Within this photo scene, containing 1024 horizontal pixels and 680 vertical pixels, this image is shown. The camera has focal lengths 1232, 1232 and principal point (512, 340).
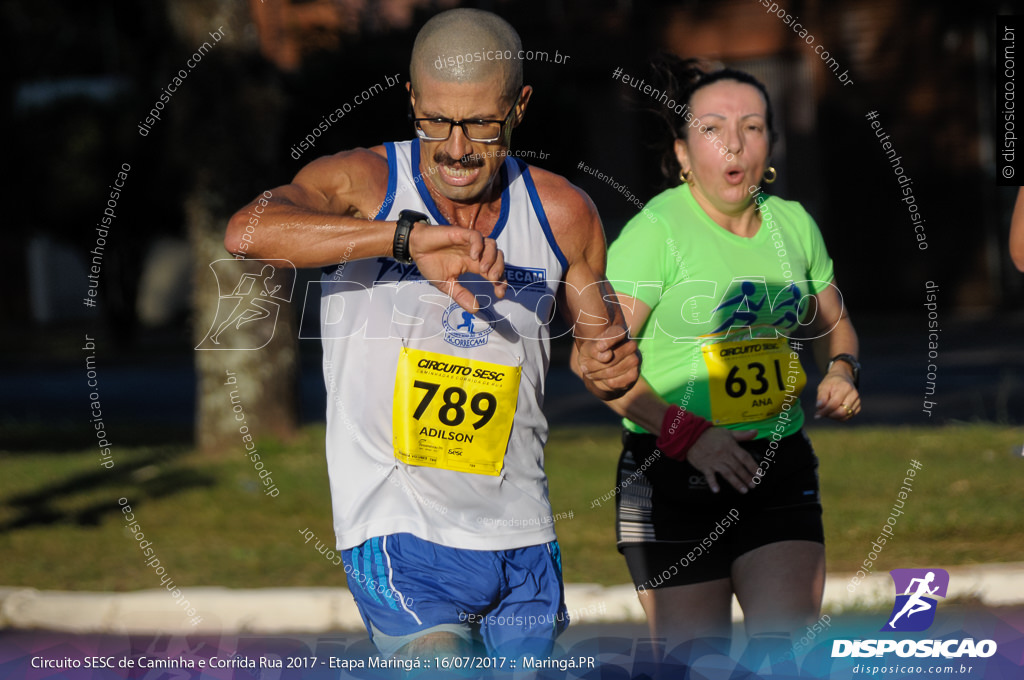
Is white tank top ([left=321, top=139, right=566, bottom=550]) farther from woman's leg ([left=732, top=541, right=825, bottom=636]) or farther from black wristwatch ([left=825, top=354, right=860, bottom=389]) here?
black wristwatch ([left=825, top=354, right=860, bottom=389])

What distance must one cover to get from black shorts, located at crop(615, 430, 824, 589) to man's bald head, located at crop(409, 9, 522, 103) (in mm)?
1276

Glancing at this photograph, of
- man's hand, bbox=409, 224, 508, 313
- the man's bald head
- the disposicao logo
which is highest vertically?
the man's bald head

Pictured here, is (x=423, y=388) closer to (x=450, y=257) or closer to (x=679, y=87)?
(x=450, y=257)

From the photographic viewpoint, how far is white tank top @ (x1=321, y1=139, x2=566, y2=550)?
2.94m

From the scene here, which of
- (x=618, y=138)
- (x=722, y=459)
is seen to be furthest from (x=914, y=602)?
(x=618, y=138)

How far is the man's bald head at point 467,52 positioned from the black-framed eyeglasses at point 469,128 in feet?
0.25

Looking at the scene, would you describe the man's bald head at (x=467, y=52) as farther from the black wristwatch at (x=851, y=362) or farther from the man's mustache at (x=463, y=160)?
the black wristwatch at (x=851, y=362)

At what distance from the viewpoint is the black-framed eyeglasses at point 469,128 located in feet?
9.28

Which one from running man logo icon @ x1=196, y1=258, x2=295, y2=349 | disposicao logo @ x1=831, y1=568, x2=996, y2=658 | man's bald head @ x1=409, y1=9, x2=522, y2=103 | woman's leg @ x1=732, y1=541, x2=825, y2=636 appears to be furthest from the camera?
running man logo icon @ x1=196, y1=258, x2=295, y2=349

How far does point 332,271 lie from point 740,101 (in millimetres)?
1387

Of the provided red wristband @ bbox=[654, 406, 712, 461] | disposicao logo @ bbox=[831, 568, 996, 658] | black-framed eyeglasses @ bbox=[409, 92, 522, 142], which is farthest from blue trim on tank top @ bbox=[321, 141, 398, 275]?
disposicao logo @ bbox=[831, 568, 996, 658]

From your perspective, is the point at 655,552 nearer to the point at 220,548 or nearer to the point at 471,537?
the point at 471,537

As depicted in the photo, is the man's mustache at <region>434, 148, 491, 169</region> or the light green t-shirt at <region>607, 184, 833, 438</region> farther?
the light green t-shirt at <region>607, 184, 833, 438</region>

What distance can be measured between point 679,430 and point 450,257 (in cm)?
117
